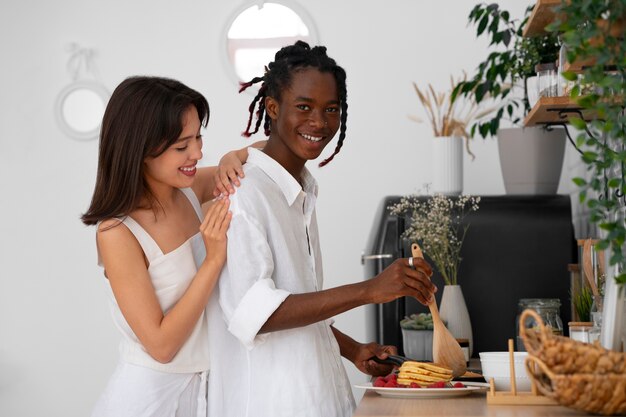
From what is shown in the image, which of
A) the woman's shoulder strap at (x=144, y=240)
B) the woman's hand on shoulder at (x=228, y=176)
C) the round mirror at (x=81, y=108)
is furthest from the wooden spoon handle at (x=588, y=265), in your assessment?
the round mirror at (x=81, y=108)

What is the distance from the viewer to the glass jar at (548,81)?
2.23 metres

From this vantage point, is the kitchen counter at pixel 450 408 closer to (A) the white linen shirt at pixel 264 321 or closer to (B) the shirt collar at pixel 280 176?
(A) the white linen shirt at pixel 264 321

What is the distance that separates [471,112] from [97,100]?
71.1 inches

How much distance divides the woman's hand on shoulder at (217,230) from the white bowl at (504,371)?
581mm

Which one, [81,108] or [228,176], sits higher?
[81,108]

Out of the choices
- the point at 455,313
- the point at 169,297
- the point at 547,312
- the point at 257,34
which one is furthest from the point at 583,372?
the point at 257,34

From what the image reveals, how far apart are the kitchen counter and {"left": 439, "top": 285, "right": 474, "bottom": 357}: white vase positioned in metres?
1.01

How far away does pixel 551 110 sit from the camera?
7.59 ft

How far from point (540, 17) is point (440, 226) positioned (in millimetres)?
948

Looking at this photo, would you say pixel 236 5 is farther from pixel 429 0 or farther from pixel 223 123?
pixel 429 0

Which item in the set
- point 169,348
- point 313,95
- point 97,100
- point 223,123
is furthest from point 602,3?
point 97,100

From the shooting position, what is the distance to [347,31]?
4254 mm

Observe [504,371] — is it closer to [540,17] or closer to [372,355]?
[372,355]

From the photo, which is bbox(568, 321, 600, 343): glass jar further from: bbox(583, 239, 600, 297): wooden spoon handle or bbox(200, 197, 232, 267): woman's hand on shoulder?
bbox(200, 197, 232, 267): woman's hand on shoulder
